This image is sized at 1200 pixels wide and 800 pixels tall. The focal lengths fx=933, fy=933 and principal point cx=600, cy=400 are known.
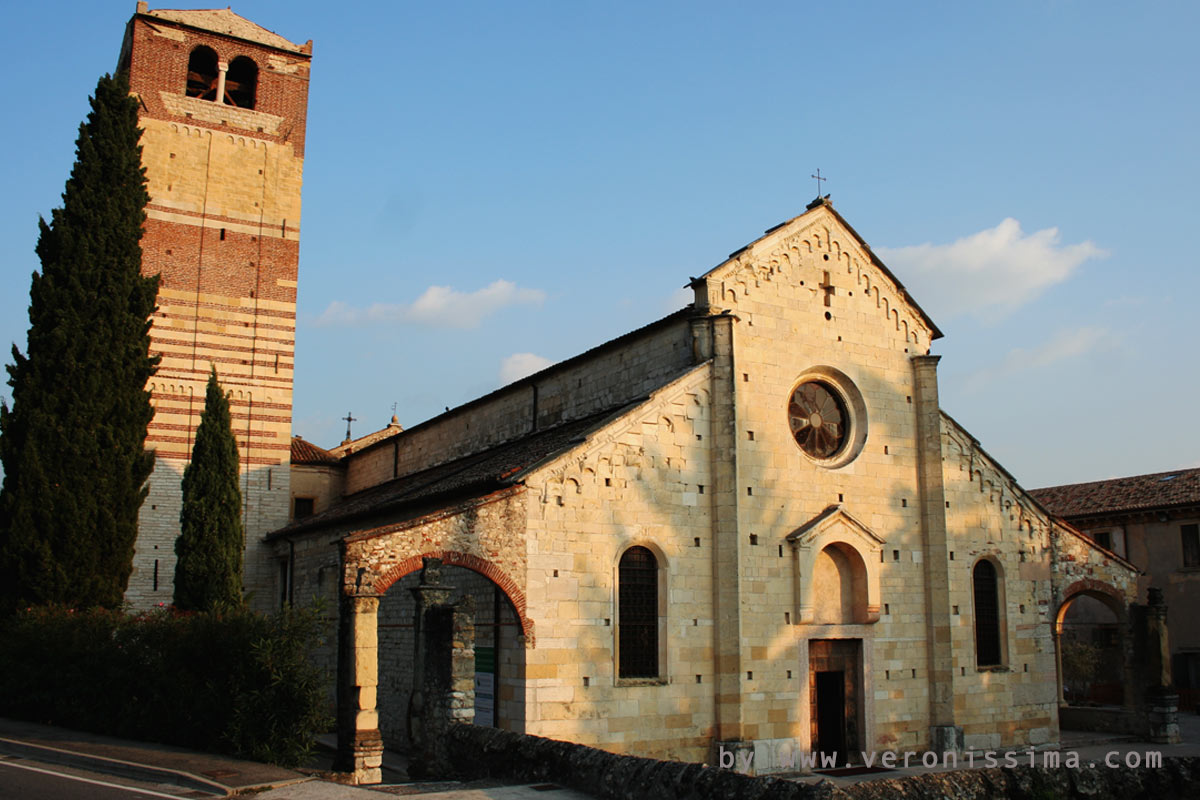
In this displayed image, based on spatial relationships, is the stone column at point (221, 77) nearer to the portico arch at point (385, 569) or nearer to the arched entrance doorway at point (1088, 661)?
the portico arch at point (385, 569)

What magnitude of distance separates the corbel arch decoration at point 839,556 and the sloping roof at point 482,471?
165 inches

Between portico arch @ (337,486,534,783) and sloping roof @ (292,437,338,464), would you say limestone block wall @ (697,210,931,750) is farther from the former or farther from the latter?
sloping roof @ (292,437,338,464)

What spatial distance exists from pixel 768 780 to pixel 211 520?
17.7 meters

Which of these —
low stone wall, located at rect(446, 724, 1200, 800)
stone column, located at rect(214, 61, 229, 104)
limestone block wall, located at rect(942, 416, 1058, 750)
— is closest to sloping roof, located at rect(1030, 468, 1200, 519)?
limestone block wall, located at rect(942, 416, 1058, 750)

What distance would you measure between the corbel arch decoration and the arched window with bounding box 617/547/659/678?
282 centimetres

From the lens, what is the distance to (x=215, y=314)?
26.7m

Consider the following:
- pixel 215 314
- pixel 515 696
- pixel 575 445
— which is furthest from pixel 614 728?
pixel 215 314

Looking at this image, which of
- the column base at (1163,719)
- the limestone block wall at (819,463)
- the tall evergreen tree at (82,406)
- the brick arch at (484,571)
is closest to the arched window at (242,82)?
the tall evergreen tree at (82,406)

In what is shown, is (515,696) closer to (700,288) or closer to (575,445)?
(575,445)

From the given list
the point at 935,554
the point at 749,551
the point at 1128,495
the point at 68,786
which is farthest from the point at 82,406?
the point at 1128,495

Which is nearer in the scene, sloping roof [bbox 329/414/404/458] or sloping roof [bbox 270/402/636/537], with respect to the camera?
sloping roof [bbox 270/402/636/537]

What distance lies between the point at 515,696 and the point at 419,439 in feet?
45.7

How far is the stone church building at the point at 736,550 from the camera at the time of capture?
14.6 metres

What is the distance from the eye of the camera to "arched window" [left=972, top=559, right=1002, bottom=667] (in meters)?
19.1
